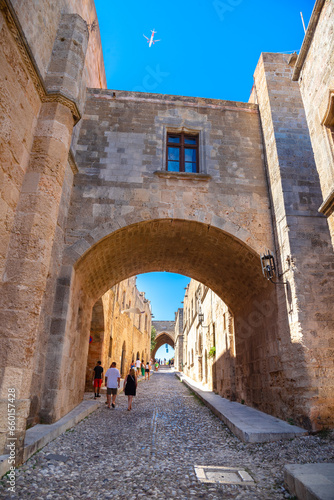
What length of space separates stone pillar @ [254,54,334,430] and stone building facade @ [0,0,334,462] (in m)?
0.03

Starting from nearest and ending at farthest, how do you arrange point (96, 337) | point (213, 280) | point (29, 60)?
point (29, 60)
point (213, 280)
point (96, 337)

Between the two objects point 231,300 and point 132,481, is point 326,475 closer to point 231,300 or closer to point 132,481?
point 132,481

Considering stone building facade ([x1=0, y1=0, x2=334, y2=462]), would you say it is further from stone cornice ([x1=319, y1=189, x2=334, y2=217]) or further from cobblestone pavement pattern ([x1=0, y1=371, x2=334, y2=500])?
cobblestone pavement pattern ([x1=0, y1=371, x2=334, y2=500])

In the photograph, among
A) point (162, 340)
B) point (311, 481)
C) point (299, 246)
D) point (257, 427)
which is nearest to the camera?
point (311, 481)

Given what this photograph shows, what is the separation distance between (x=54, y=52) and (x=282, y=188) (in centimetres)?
499

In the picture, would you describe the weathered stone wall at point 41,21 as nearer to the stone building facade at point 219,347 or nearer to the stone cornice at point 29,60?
the stone cornice at point 29,60

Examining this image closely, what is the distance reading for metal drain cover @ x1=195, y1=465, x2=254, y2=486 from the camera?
3268mm

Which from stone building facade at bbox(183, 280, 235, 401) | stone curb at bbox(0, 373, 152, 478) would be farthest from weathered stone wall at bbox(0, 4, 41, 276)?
stone building facade at bbox(183, 280, 235, 401)

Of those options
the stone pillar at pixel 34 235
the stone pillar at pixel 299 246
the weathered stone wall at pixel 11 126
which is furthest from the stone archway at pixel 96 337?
the weathered stone wall at pixel 11 126

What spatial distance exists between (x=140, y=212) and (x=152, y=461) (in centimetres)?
473

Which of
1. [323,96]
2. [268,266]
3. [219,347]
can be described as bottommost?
[219,347]

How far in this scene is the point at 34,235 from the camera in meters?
3.87

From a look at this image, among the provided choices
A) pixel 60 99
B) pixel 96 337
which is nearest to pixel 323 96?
pixel 60 99

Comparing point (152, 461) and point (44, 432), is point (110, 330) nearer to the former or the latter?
point (44, 432)
